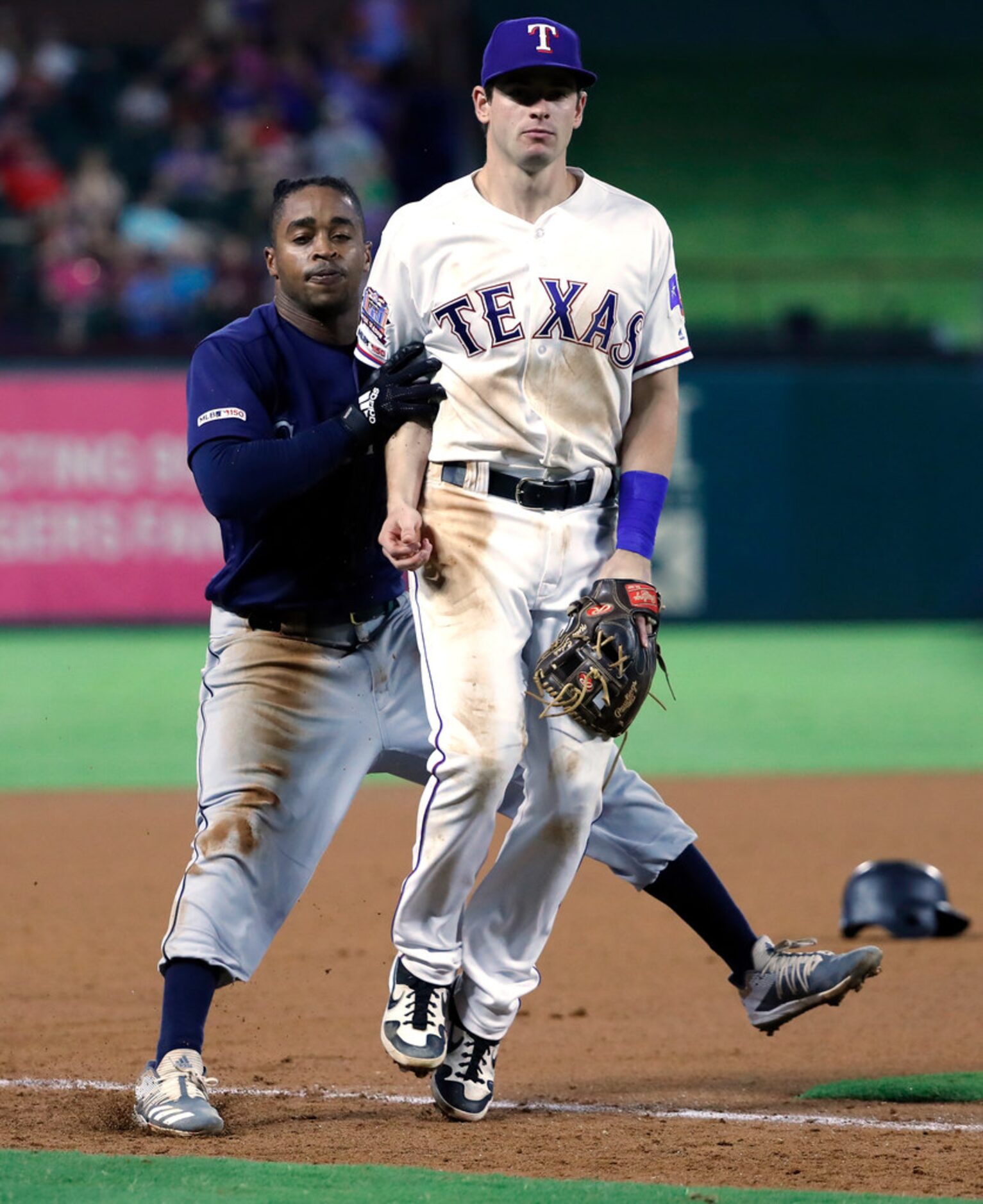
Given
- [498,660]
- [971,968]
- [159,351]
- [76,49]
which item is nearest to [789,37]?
[76,49]

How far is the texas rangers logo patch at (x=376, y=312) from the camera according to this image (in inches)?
165

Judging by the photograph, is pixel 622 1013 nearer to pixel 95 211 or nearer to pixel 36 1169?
pixel 36 1169

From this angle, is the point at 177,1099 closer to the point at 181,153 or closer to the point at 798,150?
the point at 181,153

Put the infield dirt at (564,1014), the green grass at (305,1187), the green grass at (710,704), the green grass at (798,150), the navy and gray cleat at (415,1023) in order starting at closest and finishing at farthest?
the green grass at (305,1187), the infield dirt at (564,1014), the navy and gray cleat at (415,1023), the green grass at (710,704), the green grass at (798,150)

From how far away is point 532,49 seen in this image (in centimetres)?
406

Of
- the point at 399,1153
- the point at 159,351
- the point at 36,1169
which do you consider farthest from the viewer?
the point at 159,351

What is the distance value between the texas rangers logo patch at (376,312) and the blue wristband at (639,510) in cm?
65

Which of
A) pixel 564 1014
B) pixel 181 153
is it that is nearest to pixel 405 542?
pixel 564 1014

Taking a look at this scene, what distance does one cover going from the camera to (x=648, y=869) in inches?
178

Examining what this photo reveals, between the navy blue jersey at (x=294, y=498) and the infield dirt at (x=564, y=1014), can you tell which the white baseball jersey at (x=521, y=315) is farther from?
the infield dirt at (x=564, y=1014)

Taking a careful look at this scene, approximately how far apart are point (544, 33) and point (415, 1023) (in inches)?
86.2

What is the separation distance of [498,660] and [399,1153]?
1.05 m

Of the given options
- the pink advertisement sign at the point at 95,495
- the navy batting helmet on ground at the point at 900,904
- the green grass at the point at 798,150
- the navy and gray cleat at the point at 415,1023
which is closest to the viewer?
the navy and gray cleat at the point at 415,1023

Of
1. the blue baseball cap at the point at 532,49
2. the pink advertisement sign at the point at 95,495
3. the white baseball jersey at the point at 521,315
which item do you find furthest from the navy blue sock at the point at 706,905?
the pink advertisement sign at the point at 95,495
